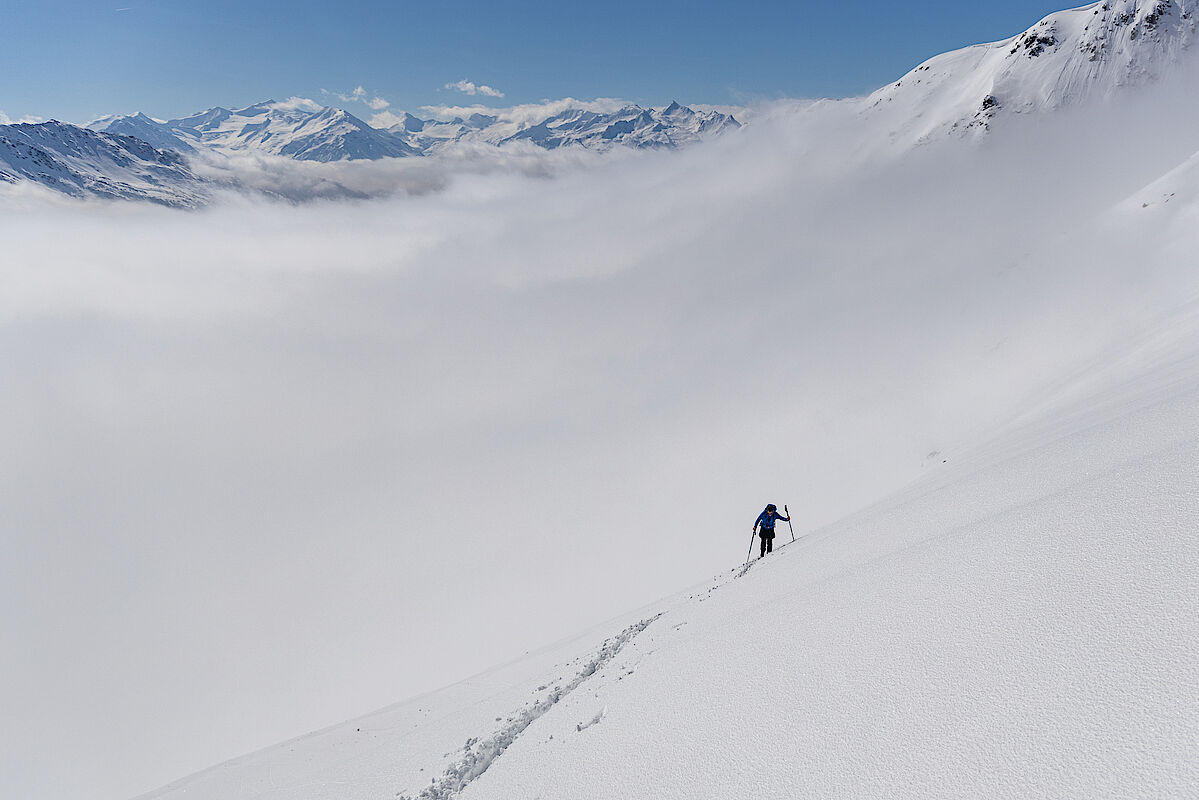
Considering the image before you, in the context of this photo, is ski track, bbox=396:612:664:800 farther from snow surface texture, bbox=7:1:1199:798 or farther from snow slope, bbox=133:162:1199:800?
snow surface texture, bbox=7:1:1199:798

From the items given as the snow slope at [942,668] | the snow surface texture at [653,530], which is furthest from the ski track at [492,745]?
the snow surface texture at [653,530]

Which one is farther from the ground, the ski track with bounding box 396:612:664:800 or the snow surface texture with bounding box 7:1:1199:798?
the snow surface texture with bounding box 7:1:1199:798

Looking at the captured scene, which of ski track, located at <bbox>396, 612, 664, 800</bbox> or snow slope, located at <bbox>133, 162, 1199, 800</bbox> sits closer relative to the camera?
snow slope, located at <bbox>133, 162, 1199, 800</bbox>

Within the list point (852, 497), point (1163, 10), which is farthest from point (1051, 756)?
point (1163, 10)

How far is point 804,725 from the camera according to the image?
21.5ft

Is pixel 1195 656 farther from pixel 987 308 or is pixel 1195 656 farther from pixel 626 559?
pixel 987 308

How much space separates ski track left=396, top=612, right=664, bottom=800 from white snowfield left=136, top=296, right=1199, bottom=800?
0.27 ft

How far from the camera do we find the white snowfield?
4605mm

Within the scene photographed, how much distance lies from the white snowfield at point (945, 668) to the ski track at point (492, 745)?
0.27ft

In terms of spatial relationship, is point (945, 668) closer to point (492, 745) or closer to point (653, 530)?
point (492, 745)

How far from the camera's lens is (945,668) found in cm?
616

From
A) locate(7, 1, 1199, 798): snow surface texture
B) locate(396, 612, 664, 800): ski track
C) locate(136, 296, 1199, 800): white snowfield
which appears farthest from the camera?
locate(396, 612, 664, 800): ski track

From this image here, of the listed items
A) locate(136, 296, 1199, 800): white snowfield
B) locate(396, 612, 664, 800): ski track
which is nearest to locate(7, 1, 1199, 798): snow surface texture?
locate(136, 296, 1199, 800): white snowfield

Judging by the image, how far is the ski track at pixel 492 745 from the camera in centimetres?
1194
